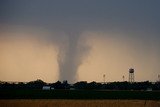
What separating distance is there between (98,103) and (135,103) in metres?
4.51

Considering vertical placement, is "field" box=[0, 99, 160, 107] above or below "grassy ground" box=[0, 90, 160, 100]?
below

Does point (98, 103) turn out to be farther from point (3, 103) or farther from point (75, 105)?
point (3, 103)

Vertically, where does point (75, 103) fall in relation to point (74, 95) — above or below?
below

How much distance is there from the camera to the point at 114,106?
56.8m

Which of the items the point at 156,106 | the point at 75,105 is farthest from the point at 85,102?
the point at 156,106

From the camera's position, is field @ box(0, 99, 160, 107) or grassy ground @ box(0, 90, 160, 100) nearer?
field @ box(0, 99, 160, 107)

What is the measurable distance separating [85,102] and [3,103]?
9880mm

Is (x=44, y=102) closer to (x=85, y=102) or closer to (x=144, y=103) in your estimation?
(x=85, y=102)

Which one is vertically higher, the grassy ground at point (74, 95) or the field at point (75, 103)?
the grassy ground at point (74, 95)

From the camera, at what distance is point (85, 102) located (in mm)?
57812

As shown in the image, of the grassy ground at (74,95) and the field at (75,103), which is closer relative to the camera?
the field at (75,103)

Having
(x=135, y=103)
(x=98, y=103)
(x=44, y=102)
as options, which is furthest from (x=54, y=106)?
(x=135, y=103)

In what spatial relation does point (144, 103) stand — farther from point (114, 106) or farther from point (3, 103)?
point (3, 103)

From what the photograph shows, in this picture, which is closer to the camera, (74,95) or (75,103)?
(75,103)
